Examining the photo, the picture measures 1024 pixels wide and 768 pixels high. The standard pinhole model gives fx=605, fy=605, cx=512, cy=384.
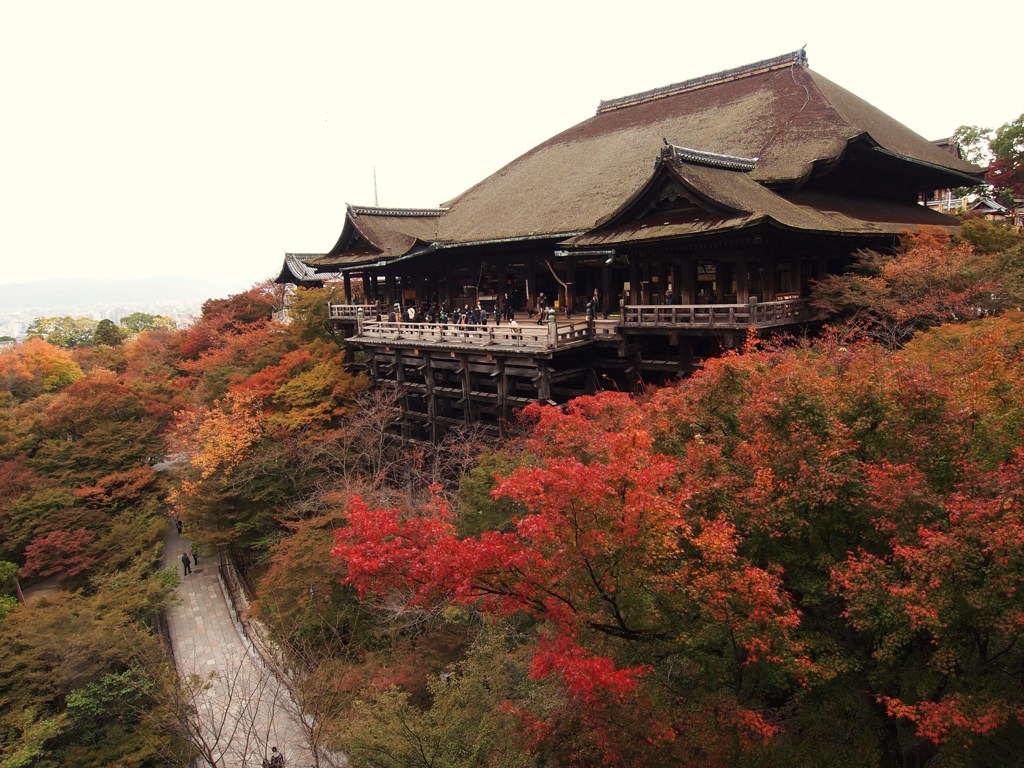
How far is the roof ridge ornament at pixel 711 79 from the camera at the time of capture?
25859 millimetres

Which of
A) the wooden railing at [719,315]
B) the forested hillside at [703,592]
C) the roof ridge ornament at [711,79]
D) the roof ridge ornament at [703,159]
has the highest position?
the roof ridge ornament at [711,79]

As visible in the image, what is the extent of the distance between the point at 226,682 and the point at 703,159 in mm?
19994

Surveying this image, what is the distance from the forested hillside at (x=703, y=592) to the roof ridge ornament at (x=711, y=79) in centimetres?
1160

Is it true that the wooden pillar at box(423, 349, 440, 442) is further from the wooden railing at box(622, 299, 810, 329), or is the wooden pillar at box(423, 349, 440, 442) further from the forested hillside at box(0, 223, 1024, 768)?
the wooden railing at box(622, 299, 810, 329)

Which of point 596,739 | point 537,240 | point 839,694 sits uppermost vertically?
point 537,240

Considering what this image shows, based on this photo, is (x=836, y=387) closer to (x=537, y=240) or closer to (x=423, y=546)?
(x=423, y=546)

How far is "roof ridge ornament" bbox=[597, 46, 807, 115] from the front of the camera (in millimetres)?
25859

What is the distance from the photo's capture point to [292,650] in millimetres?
15562

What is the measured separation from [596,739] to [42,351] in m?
50.1

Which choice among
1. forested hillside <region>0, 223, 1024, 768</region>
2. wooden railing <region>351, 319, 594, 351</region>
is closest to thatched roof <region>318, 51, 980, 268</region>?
wooden railing <region>351, 319, 594, 351</region>

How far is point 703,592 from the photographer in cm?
781

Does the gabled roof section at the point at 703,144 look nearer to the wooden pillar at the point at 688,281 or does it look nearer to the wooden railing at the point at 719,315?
the wooden pillar at the point at 688,281

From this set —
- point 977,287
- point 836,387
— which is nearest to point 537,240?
Answer: point 977,287

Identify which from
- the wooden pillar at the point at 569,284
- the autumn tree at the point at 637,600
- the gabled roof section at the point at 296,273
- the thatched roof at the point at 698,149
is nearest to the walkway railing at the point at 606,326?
the wooden pillar at the point at 569,284
